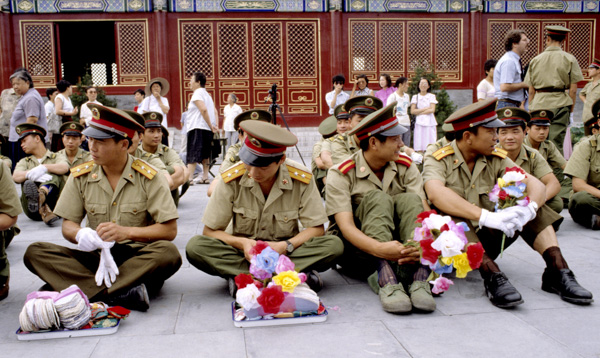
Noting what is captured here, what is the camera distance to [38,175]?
6.04 metres

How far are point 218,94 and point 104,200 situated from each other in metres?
10.9

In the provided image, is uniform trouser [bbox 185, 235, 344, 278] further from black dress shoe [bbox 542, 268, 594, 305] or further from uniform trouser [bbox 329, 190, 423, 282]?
black dress shoe [bbox 542, 268, 594, 305]

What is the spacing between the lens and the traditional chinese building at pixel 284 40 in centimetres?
1334

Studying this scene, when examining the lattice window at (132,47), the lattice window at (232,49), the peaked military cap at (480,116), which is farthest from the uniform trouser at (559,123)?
the lattice window at (132,47)

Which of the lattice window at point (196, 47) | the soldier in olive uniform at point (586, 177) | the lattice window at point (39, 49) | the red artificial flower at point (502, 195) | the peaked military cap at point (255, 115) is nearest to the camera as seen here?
the red artificial flower at point (502, 195)

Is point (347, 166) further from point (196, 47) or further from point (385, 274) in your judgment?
point (196, 47)

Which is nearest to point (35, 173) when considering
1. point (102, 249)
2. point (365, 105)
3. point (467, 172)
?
point (102, 249)

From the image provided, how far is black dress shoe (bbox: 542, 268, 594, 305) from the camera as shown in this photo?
302 cm

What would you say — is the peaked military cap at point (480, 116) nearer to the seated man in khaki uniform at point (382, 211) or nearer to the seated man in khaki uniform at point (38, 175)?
the seated man in khaki uniform at point (382, 211)

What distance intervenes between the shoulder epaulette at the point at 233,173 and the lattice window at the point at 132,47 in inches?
438

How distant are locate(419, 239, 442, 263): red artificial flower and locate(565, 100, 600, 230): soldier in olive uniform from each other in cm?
313

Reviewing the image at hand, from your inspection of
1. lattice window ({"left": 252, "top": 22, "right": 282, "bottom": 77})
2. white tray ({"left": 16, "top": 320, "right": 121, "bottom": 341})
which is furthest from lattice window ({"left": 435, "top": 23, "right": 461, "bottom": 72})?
white tray ({"left": 16, "top": 320, "right": 121, "bottom": 341})

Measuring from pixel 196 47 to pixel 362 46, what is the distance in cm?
439

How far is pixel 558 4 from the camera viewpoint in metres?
14.6
